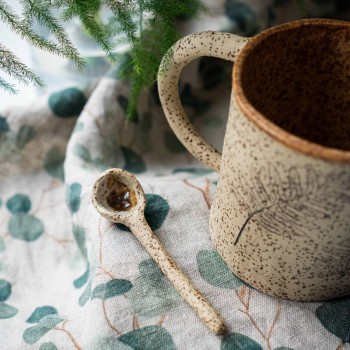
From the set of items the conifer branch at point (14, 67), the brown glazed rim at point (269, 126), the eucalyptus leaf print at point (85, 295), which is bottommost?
the eucalyptus leaf print at point (85, 295)

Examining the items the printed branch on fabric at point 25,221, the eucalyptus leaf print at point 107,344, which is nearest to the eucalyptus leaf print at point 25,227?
the printed branch on fabric at point 25,221

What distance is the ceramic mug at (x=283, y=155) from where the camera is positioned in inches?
12.6

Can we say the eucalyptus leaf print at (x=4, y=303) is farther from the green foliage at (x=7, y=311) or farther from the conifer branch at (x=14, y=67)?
the conifer branch at (x=14, y=67)

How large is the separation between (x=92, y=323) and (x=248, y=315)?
0.44ft

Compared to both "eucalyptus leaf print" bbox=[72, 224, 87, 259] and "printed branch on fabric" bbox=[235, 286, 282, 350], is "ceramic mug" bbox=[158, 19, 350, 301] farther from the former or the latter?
"eucalyptus leaf print" bbox=[72, 224, 87, 259]

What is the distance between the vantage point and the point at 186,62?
44cm

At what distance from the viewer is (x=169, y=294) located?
0.44 metres

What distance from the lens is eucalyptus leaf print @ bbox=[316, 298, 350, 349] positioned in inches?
16.7

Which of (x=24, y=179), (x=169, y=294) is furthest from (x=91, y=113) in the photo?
(x=169, y=294)

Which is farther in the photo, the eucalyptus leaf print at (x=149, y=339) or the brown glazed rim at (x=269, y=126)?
the eucalyptus leaf print at (x=149, y=339)

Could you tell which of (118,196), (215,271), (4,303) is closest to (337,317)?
(215,271)

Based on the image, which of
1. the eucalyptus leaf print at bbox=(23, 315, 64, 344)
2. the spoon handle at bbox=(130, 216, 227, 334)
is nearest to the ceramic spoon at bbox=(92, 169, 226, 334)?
the spoon handle at bbox=(130, 216, 227, 334)

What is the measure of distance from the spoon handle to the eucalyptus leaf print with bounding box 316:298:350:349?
88mm

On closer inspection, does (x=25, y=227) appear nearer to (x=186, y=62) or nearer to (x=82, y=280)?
(x=82, y=280)
